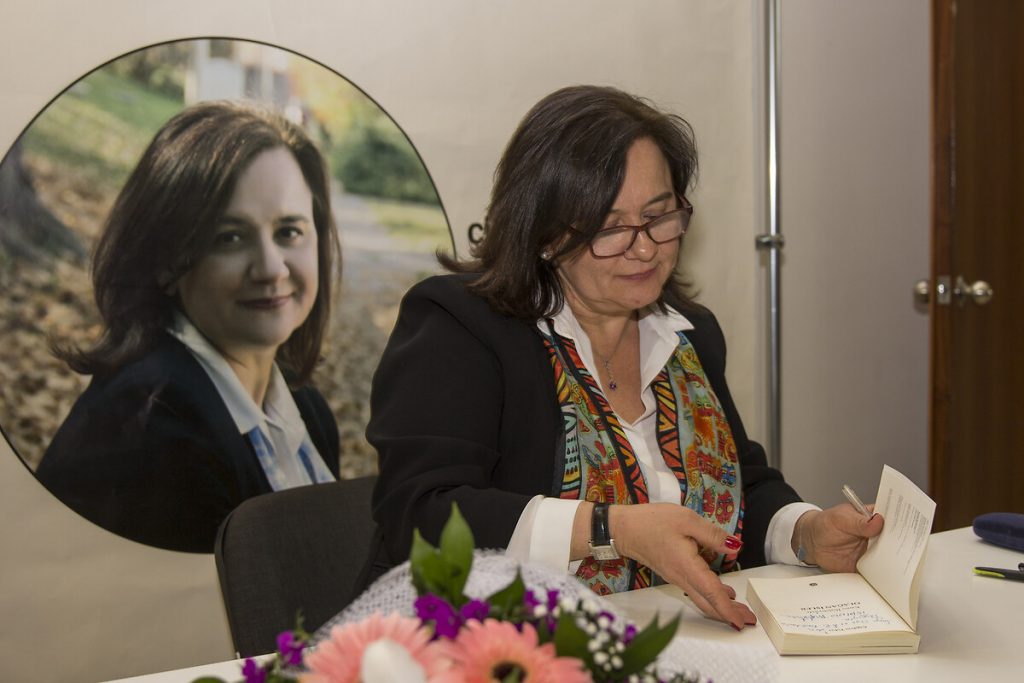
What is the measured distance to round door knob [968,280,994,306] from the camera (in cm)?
298

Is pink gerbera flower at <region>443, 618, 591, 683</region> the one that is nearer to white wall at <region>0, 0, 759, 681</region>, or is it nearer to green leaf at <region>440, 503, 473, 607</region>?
green leaf at <region>440, 503, 473, 607</region>

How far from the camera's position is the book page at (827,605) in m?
1.15

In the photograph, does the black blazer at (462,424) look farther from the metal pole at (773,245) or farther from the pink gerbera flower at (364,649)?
the metal pole at (773,245)

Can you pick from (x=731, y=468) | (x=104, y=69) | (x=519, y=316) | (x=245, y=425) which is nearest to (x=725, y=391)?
(x=731, y=468)

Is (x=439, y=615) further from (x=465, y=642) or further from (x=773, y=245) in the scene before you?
(x=773, y=245)

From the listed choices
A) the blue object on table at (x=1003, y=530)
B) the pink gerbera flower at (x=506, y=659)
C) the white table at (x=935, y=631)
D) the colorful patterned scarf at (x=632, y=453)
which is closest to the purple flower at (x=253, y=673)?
the pink gerbera flower at (x=506, y=659)

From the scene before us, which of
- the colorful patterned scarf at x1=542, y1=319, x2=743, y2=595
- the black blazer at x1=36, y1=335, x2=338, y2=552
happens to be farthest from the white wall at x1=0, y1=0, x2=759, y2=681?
the colorful patterned scarf at x1=542, y1=319, x2=743, y2=595

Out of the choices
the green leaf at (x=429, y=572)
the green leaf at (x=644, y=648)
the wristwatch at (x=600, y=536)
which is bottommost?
Result: the wristwatch at (x=600, y=536)

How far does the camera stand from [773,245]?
303 centimetres

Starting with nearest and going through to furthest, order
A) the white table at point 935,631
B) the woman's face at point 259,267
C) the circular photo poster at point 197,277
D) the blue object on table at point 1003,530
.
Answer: the white table at point 935,631 < the blue object on table at point 1003,530 < the circular photo poster at point 197,277 < the woman's face at point 259,267

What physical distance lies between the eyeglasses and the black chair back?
54 cm

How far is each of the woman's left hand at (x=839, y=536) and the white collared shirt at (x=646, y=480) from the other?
77mm

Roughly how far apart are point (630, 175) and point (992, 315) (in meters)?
1.98

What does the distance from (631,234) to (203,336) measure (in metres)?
1.11
